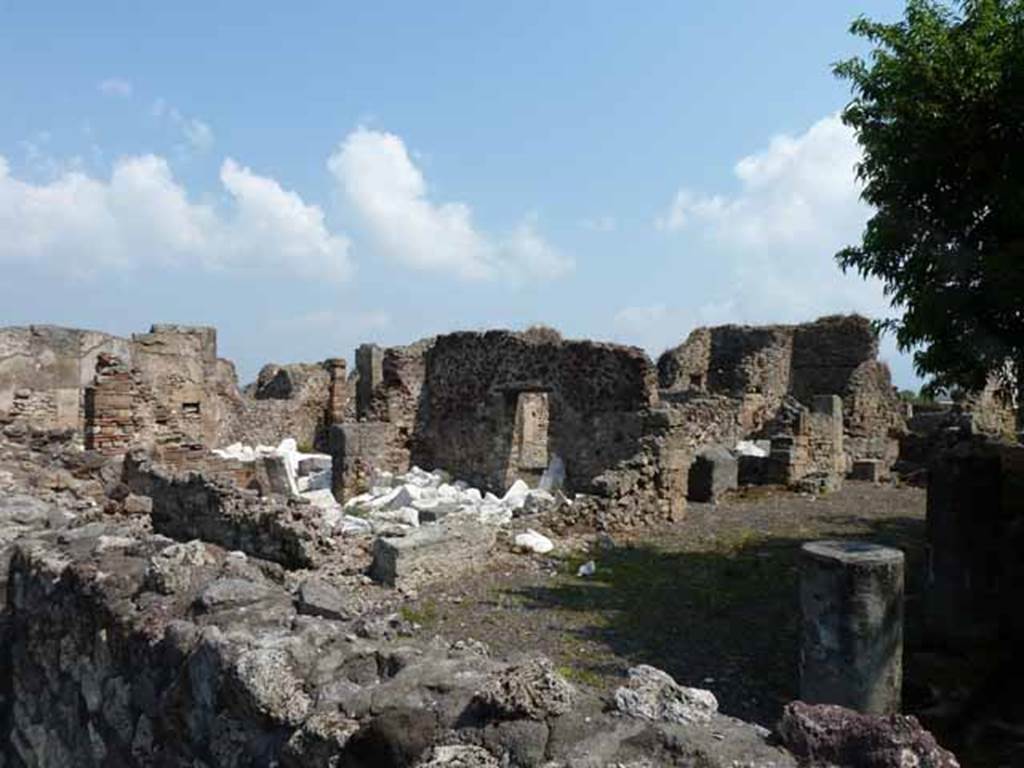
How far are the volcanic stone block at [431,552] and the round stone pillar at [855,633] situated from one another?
423cm

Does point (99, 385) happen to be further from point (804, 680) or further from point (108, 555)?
point (804, 680)

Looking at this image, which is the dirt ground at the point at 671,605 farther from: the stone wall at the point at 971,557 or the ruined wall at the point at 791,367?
the ruined wall at the point at 791,367

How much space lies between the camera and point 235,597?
12.2 feet

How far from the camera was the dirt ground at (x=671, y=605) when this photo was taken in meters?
6.30

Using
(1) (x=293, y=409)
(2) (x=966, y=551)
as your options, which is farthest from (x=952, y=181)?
(1) (x=293, y=409)

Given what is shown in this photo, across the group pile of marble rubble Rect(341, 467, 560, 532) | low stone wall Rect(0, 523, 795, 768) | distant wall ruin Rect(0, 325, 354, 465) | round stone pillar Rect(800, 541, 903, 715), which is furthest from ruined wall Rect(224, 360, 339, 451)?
round stone pillar Rect(800, 541, 903, 715)

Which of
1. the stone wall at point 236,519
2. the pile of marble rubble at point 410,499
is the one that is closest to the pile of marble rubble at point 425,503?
the pile of marble rubble at point 410,499

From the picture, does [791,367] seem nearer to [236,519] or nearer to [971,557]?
[971,557]

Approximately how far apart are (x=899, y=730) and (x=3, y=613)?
5.34 metres

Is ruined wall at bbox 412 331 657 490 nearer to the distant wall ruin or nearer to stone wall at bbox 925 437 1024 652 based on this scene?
the distant wall ruin

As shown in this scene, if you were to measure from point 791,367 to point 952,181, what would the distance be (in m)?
18.8

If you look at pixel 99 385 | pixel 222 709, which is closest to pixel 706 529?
pixel 99 385

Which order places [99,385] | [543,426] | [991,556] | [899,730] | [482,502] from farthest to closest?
[543,426]
[482,502]
[99,385]
[991,556]
[899,730]

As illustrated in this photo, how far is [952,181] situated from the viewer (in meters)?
7.66
